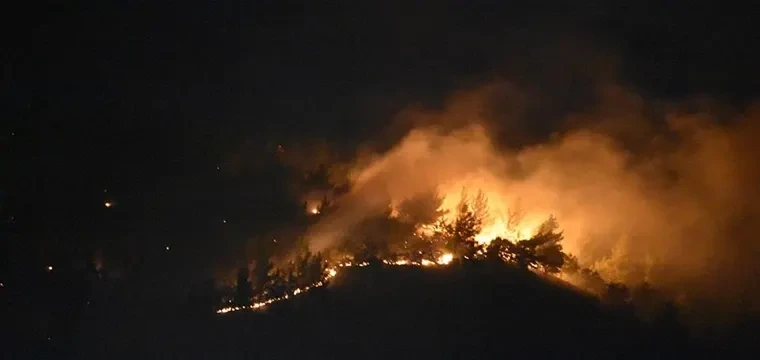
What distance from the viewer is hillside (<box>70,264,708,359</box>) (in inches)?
320

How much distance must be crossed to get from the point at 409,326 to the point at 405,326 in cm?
4

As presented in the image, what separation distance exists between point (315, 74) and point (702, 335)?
7.41 m

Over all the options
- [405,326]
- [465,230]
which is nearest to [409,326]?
[405,326]

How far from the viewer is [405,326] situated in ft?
27.2

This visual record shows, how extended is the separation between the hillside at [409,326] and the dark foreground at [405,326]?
12 millimetres

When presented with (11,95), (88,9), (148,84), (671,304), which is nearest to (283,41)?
(148,84)

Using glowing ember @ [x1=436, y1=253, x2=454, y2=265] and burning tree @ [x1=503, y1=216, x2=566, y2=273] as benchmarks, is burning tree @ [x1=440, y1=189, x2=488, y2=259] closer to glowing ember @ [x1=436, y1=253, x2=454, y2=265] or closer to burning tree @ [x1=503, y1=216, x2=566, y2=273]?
glowing ember @ [x1=436, y1=253, x2=454, y2=265]

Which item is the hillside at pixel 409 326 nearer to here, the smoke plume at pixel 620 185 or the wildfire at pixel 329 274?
the wildfire at pixel 329 274

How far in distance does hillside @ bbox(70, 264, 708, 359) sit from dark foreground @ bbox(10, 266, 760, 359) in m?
0.01

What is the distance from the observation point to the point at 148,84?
12.7m

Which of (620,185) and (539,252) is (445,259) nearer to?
(539,252)

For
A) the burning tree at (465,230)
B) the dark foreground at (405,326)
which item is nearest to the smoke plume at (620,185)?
the burning tree at (465,230)

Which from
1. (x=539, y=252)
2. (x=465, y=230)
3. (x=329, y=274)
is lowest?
(x=329, y=274)

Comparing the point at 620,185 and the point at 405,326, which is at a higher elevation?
the point at 620,185
